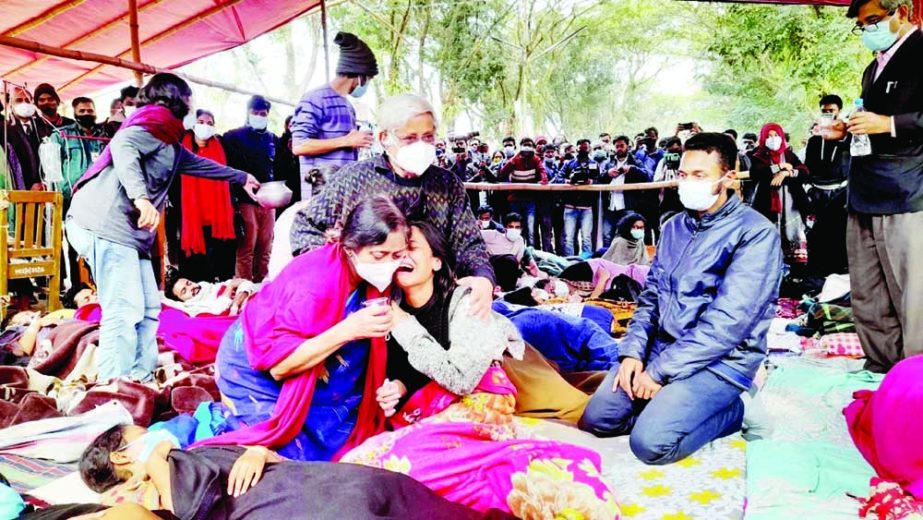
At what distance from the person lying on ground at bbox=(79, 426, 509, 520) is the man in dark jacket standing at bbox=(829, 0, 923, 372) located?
8.19 feet

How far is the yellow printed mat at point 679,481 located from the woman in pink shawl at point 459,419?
1.05 feet

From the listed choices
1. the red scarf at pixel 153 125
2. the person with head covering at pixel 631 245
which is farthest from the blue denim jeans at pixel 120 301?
the person with head covering at pixel 631 245

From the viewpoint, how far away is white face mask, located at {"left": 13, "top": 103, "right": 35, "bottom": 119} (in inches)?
217

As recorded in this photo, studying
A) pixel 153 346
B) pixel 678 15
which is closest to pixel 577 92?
pixel 678 15

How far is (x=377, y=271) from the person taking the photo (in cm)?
218

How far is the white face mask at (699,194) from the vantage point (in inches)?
107

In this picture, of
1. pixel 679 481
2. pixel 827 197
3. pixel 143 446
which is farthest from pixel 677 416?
pixel 827 197

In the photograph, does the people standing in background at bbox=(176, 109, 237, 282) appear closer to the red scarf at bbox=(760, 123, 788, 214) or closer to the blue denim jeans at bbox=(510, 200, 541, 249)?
the blue denim jeans at bbox=(510, 200, 541, 249)

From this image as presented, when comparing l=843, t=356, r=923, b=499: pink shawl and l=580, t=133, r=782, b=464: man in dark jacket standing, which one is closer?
l=843, t=356, r=923, b=499: pink shawl

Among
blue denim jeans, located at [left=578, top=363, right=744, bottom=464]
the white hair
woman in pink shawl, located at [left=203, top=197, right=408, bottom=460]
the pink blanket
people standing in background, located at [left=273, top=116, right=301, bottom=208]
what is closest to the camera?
woman in pink shawl, located at [left=203, top=197, right=408, bottom=460]

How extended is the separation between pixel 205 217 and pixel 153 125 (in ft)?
9.20

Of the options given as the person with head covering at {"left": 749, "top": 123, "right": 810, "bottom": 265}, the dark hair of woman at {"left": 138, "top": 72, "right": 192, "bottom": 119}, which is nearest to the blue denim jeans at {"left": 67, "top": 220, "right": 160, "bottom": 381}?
the dark hair of woman at {"left": 138, "top": 72, "right": 192, "bottom": 119}

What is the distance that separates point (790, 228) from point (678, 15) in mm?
16469

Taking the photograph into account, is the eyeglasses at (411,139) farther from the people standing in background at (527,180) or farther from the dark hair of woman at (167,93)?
the people standing in background at (527,180)
